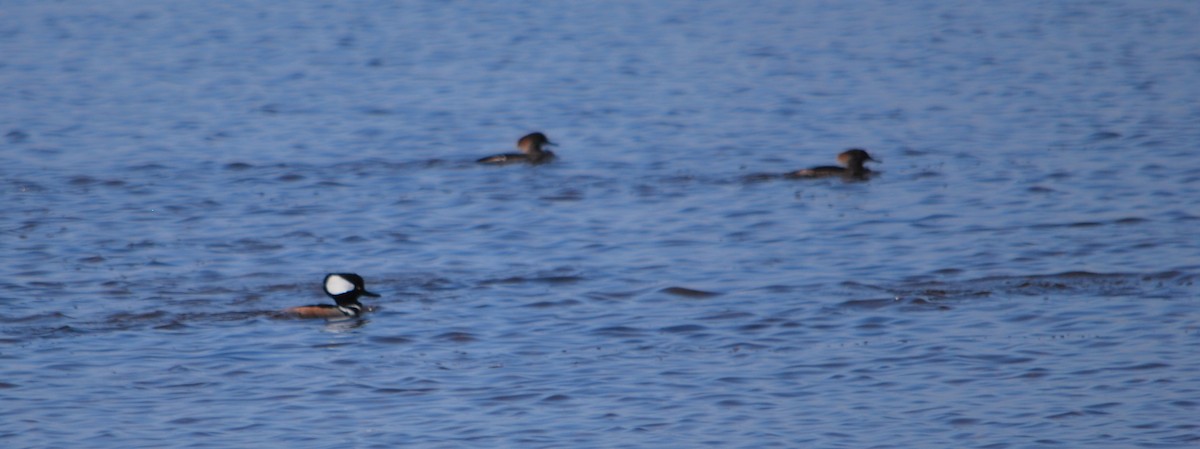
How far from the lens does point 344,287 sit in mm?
13430

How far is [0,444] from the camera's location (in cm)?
1051

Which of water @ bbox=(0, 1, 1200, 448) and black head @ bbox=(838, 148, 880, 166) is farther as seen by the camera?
black head @ bbox=(838, 148, 880, 166)

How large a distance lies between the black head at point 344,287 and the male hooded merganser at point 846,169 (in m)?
7.11

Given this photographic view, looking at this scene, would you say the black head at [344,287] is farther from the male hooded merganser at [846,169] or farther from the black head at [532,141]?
the black head at [532,141]

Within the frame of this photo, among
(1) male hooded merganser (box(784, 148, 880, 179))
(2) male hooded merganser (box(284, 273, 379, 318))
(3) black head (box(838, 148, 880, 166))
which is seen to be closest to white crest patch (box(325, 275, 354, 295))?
(2) male hooded merganser (box(284, 273, 379, 318))

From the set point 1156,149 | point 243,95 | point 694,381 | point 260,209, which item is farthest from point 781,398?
point 243,95

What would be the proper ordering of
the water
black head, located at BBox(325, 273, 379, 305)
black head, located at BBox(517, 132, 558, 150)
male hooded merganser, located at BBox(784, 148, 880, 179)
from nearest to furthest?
1. the water
2. black head, located at BBox(325, 273, 379, 305)
3. male hooded merganser, located at BBox(784, 148, 880, 179)
4. black head, located at BBox(517, 132, 558, 150)

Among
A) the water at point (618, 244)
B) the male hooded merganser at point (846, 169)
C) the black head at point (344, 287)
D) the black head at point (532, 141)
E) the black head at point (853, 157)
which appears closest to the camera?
the water at point (618, 244)

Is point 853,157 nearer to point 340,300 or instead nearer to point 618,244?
point 618,244

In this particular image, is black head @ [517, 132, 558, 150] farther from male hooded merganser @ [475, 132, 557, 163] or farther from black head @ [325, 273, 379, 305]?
black head @ [325, 273, 379, 305]

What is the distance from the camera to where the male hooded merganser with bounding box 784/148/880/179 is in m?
19.4

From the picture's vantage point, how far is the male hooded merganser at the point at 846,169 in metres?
19.4

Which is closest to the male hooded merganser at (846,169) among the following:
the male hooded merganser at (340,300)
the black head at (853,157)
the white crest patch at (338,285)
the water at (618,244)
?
the black head at (853,157)

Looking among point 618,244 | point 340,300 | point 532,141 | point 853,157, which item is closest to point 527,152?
point 532,141
